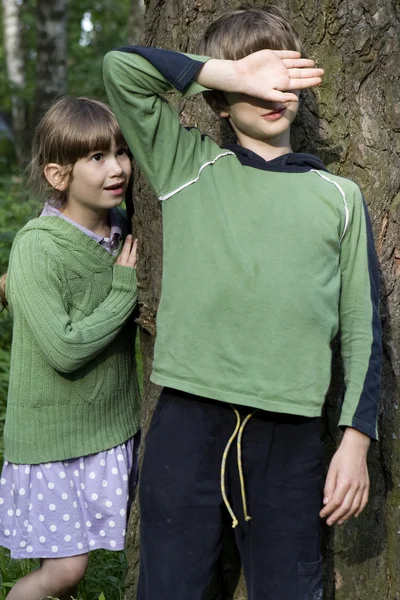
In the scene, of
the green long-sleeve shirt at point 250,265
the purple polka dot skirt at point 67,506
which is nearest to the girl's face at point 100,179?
the green long-sleeve shirt at point 250,265

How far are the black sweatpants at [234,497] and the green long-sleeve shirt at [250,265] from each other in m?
0.11

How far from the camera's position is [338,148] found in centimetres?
289

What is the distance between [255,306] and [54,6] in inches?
396

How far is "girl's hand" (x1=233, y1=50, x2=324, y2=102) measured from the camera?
2338mm

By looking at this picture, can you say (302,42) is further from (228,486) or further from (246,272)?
(228,486)

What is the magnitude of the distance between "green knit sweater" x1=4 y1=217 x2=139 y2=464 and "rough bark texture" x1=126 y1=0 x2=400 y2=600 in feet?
0.59

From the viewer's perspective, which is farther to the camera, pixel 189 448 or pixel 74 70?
pixel 74 70

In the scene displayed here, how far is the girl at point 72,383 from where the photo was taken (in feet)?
9.91

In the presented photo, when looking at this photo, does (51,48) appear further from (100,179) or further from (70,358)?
(70,358)

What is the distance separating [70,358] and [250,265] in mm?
839

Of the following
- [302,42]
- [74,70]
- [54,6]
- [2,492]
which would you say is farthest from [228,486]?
[74,70]

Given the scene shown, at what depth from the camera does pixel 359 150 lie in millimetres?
2879

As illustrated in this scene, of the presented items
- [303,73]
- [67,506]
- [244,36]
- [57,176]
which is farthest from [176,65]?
[67,506]

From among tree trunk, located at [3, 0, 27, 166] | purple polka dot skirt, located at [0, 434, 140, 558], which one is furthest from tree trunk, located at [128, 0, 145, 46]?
purple polka dot skirt, located at [0, 434, 140, 558]
